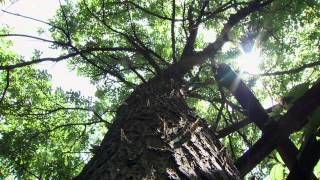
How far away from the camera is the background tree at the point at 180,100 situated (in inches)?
69.9

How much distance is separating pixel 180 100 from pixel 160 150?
1.36 metres

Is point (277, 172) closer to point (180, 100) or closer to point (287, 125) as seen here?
point (287, 125)

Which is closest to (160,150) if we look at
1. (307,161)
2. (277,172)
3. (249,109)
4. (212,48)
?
(249,109)

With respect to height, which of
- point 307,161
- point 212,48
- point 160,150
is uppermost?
point 212,48

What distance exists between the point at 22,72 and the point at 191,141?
18.3ft

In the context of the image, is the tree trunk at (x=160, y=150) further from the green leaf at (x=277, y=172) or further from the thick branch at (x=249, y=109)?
the green leaf at (x=277, y=172)

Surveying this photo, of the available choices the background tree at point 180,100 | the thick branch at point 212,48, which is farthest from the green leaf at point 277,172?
the thick branch at point 212,48

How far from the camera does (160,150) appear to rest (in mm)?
2041

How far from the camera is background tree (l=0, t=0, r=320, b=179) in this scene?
1.78m

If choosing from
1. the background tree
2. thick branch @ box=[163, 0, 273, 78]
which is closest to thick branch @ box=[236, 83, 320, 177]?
the background tree

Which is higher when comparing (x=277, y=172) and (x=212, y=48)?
(x=212, y=48)

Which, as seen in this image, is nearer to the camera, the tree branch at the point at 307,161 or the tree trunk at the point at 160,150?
the tree branch at the point at 307,161

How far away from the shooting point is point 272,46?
645 centimetres

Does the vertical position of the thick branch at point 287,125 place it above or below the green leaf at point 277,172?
above
